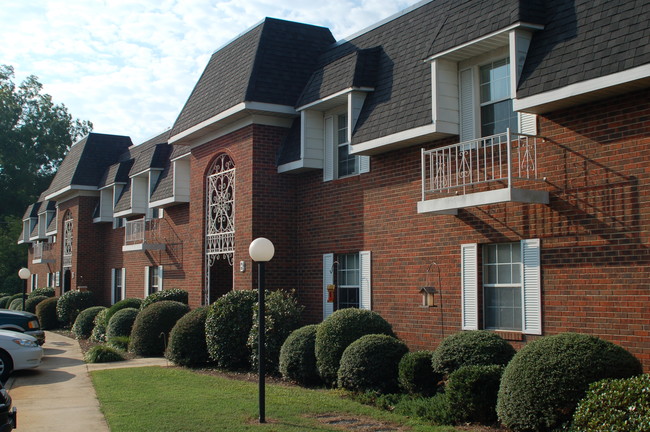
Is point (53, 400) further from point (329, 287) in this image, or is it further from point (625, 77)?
point (625, 77)

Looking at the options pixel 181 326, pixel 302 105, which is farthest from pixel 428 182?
pixel 181 326

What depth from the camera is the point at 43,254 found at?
3978 centimetres

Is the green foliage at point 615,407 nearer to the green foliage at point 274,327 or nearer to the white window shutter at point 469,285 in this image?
the white window shutter at point 469,285

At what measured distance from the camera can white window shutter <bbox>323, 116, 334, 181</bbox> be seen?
16.3 m

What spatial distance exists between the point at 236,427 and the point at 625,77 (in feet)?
23.7

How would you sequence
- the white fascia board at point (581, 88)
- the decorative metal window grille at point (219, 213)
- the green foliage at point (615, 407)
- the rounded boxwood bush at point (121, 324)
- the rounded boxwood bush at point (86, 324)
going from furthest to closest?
the rounded boxwood bush at point (86, 324), the rounded boxwood bush at point (121, 324), the decorative metal window grille at point (219, 213), the white fascia board at point (581, 88), the green foliage at point (615, 407)

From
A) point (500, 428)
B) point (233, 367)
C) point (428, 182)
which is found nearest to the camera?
point (500, 428)

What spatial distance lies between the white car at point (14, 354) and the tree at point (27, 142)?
46.2 meters

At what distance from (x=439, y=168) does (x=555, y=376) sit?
16.8ft

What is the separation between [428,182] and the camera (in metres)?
13.3

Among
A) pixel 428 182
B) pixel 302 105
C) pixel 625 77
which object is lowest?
pixel 428 182

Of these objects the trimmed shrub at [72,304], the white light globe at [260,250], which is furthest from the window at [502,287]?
the trimmed shrub at [72,304]

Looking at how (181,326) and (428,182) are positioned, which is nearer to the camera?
(428,182)

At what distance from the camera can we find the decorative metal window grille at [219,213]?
18141 mm
